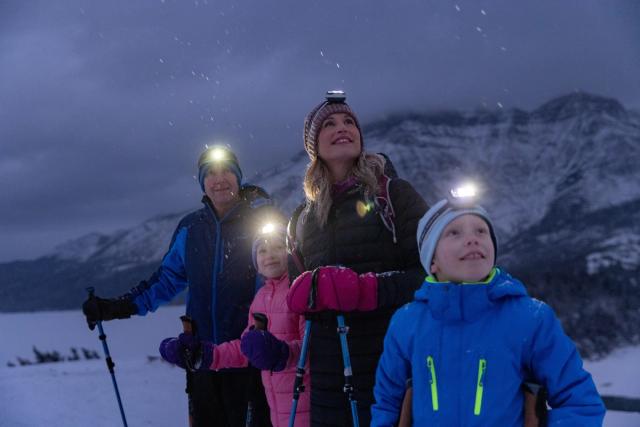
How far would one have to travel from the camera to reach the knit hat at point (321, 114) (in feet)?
10.8

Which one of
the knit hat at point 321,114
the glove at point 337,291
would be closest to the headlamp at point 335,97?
the knit hat at point 321,114

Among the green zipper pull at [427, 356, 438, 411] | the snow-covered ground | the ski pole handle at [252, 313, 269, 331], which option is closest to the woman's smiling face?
the ski pole handle at [252, 313, 269, 331]

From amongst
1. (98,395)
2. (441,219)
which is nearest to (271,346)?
(441,219)

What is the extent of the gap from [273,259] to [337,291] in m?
1.22

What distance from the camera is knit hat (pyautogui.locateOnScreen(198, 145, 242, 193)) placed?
4.46m

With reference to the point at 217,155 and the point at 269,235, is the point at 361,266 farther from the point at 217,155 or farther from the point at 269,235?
the point at 217,155

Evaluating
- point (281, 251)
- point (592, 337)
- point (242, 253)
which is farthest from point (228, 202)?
point (592, 337)

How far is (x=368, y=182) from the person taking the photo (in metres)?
3.01

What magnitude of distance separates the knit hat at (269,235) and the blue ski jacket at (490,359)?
176 centimetres

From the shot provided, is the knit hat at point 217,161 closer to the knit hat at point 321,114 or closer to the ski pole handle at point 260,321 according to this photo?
the knit hat at point 321,114

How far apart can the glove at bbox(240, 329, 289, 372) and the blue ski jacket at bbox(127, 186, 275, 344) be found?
92cm

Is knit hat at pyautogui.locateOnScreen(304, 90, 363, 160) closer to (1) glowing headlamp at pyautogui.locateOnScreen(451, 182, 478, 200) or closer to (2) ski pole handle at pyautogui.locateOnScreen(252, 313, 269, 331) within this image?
(2) ski pole handle at pyautogui.locateOnScreen(252, 313, 269, 331)

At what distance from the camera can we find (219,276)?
4.23 metres

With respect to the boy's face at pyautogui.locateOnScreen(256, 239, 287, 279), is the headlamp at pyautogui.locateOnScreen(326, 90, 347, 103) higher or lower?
higher
